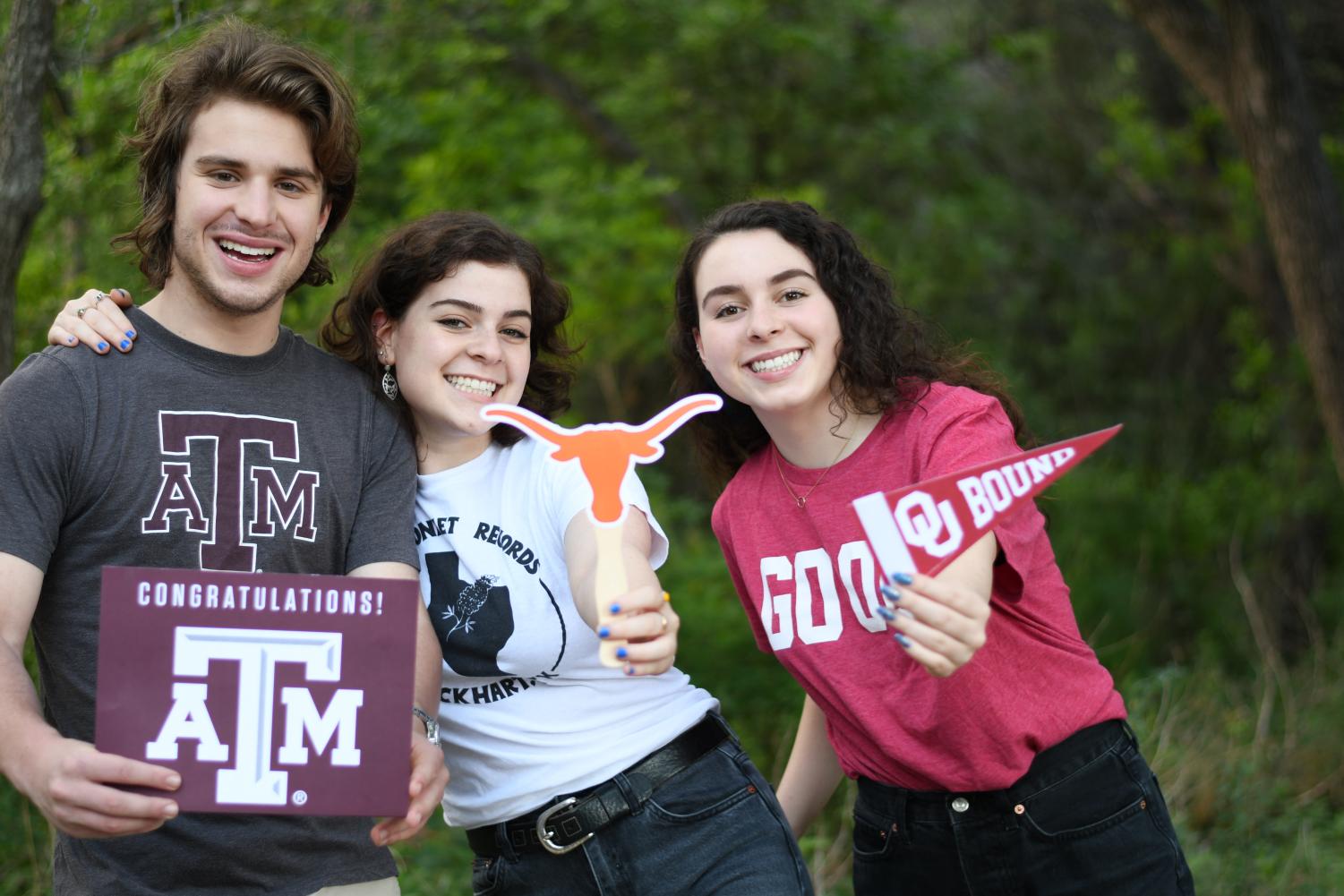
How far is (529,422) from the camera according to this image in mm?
2473

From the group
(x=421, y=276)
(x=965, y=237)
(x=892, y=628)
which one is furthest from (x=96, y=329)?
(x=965, y=237)

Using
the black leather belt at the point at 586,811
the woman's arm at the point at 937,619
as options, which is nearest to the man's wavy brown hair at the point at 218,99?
the black leather belt at the point at 586,811

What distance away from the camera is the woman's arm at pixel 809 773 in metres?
3.13

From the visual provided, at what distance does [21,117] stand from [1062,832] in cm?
293

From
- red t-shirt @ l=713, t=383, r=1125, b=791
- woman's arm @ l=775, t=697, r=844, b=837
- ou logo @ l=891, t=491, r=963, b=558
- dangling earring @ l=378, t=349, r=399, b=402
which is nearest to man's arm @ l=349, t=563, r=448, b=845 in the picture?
dangling earring @ l=378, t=349, r=399, b=402

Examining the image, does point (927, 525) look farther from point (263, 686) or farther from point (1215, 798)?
point (1215, 798)

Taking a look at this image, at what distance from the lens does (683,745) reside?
261 centimetres

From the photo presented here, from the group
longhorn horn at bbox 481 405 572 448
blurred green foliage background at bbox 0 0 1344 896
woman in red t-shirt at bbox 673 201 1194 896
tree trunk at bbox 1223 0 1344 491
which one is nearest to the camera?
longhorn horn at bbox 481 405 572 448

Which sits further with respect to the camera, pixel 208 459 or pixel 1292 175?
pixel 1292 175

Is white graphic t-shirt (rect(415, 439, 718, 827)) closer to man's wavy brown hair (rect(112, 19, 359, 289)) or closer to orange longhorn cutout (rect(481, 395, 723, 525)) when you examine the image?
→ orange longhorn cutout (rect(481, 395, 723, 525))

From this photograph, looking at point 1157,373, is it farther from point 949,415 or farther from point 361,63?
point 949,415

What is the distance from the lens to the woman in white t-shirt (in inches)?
98.7

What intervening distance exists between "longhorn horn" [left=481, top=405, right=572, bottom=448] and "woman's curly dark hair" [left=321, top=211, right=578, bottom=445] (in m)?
0.26

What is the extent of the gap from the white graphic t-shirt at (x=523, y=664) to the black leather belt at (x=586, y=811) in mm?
21
